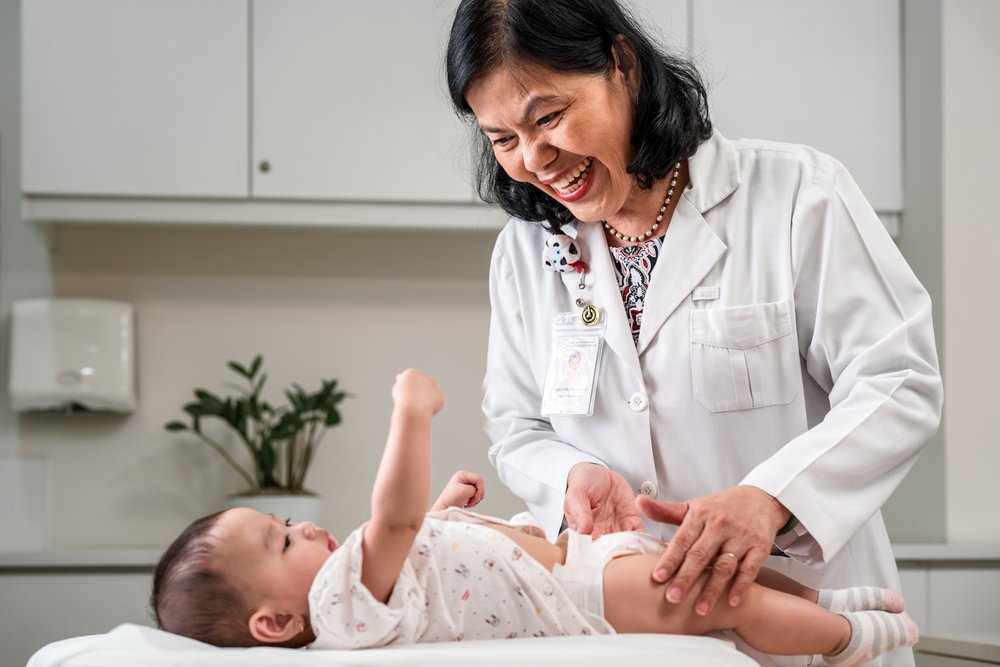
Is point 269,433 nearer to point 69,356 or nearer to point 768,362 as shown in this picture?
point 69,356

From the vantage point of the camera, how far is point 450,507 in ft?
4.39

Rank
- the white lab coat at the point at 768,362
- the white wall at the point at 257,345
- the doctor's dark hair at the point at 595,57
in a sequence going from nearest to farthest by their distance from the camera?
the white lab coat at the point at 768,362 < the doctor's dark hair at the point at 595,57 < the white wall at the point at 257,345

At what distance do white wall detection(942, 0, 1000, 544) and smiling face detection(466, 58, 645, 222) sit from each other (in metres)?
1.76

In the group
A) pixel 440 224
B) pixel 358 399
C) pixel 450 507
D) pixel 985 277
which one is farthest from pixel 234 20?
pixel 985 277

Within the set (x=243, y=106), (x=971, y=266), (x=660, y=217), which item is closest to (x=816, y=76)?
(x=971, y=266)

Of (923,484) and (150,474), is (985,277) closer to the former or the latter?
(923,484)

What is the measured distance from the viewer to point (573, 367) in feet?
4.71

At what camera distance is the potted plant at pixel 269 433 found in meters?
2.76

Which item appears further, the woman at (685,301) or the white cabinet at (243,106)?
the white cabinet at (243,106)

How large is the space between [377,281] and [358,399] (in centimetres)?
35

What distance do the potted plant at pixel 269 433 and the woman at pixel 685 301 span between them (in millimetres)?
1393

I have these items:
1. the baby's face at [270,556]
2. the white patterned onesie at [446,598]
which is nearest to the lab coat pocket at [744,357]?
the white patterned onesie at [446,598]

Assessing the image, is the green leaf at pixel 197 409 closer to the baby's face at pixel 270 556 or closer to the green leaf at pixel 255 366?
the green leaf at pixel 255 366

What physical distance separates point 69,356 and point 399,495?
2.18 meters
